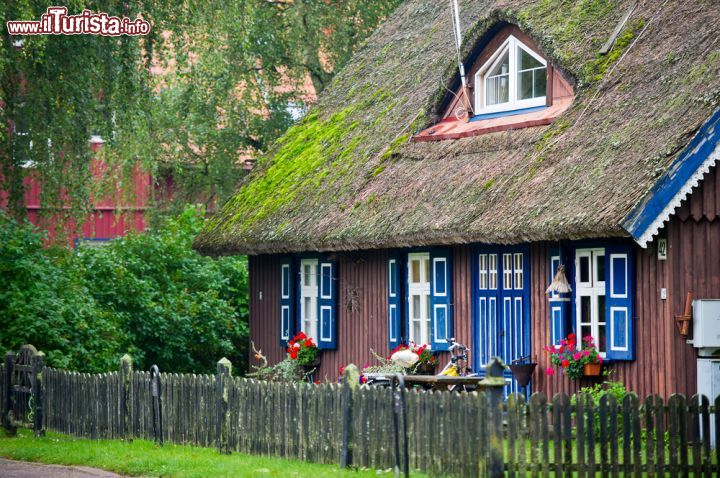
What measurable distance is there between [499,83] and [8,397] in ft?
28.3

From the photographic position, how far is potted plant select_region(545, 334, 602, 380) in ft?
54.0

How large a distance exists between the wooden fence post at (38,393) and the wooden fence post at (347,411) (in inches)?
230

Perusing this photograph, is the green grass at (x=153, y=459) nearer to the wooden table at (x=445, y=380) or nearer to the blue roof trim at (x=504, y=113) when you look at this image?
the wooden table at (x=445, y=380)

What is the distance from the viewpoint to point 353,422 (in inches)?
563

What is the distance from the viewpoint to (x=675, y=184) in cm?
1500

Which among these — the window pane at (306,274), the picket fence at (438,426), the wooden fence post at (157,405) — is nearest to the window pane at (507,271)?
the picket fence at (438,426)

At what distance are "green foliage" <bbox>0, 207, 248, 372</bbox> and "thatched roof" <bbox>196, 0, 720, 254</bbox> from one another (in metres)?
2.50

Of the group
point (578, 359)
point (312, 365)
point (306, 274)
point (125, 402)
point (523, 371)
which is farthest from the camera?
point (306, 274)

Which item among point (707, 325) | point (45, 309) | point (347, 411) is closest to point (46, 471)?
point (347, 411)

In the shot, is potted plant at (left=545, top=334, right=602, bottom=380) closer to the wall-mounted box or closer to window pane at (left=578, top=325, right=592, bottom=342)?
window pane at (left=578, top=325, right=592, bottom=342)

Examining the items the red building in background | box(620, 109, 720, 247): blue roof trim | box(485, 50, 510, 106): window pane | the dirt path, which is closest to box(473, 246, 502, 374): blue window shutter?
box(485, 50, 510, 106): window pane

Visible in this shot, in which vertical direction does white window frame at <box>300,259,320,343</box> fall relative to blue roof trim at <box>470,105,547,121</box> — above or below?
below

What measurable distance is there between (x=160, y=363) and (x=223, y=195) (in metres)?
7.21

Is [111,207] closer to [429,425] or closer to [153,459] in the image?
[153,459]
